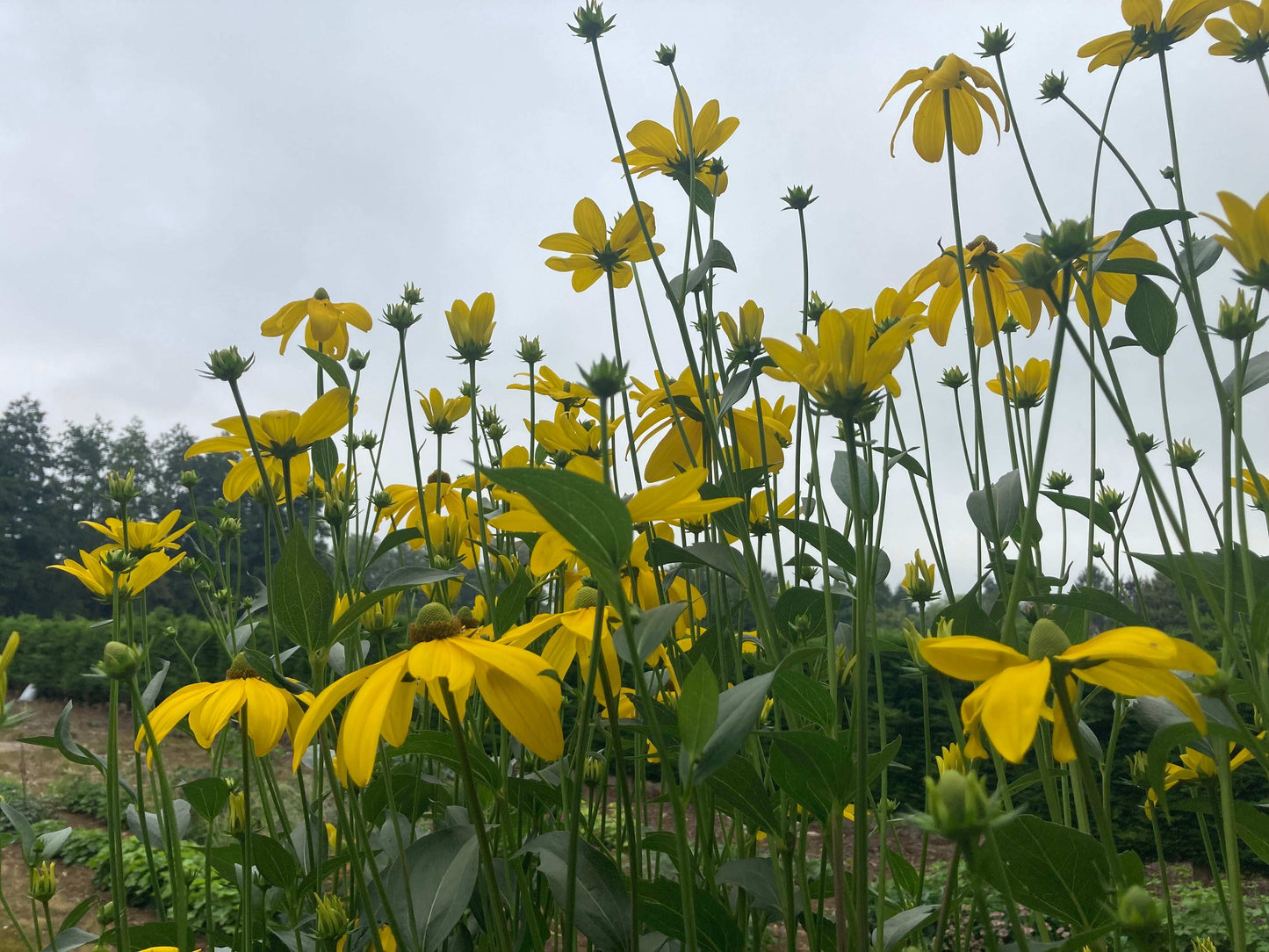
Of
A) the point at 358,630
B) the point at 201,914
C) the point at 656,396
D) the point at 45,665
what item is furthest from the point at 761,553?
the point at 45,665

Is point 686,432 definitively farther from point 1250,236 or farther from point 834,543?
point 1250,236

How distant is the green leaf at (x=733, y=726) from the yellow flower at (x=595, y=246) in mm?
806

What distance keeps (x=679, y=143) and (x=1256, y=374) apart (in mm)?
799

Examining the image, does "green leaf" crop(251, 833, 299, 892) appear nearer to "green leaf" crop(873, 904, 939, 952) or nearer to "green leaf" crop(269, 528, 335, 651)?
"green leaf" crop(269, 528, 335, 651)

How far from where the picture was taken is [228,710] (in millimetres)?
733

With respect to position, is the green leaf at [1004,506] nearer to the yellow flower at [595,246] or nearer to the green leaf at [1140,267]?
the green leaf at [1140,267]

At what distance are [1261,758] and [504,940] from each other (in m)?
0.59

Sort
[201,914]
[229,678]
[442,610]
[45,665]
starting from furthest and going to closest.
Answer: [45,665] → [201,914] → [229,678] → [442,610]

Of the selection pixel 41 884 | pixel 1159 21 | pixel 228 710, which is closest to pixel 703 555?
pixel 228 710

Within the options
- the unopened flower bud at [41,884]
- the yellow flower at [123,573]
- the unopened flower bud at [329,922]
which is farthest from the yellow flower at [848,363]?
the unopened flower bud at [41,884]

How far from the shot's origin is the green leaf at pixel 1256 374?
81cm

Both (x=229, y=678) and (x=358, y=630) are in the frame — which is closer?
(x=229, y=678)

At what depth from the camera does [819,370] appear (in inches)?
23.9

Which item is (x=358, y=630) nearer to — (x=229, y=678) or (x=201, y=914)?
(x=229, y=678)
